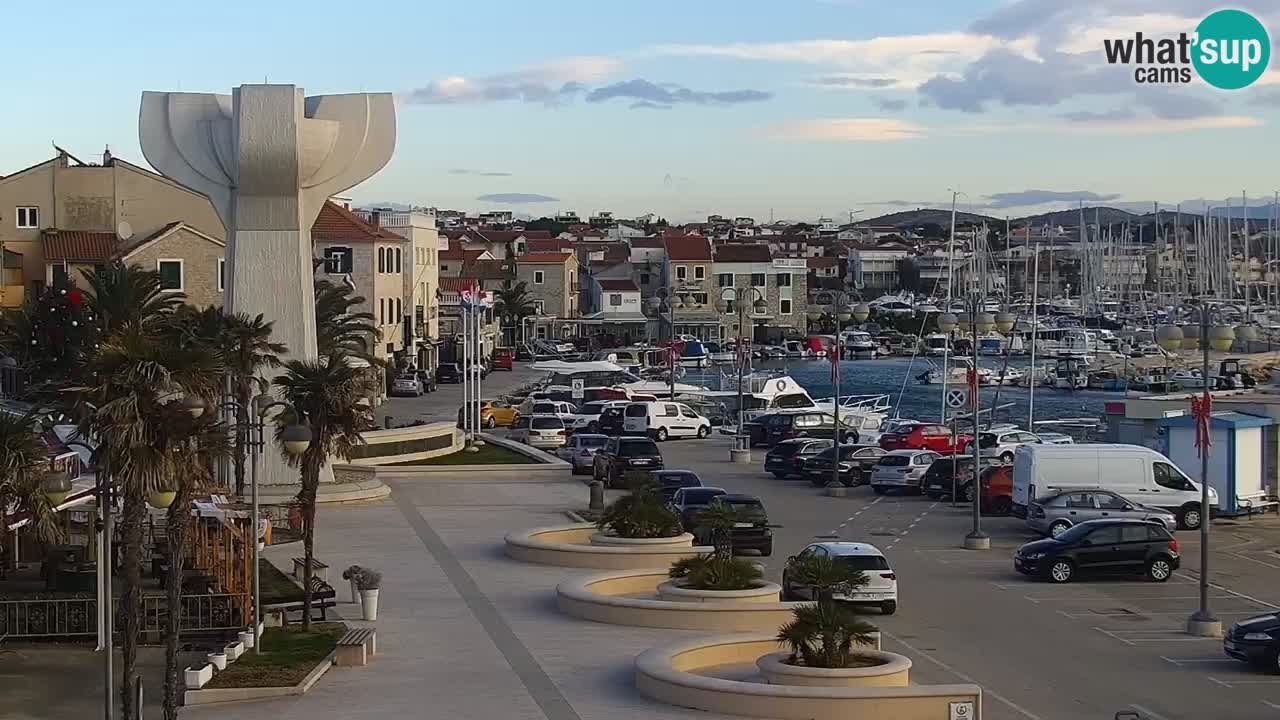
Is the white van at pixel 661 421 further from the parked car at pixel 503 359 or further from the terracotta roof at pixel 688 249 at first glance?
the terracotta roof at pixel 688 249

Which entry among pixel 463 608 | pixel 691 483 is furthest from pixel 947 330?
pixel 463 608

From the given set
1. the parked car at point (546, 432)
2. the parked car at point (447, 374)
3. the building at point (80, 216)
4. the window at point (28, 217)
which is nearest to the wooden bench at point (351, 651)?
the parked car at point (546, 432)

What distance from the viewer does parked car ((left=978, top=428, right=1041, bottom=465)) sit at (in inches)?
2057

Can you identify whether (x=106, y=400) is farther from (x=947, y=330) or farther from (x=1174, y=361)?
(x=1174, y=361)

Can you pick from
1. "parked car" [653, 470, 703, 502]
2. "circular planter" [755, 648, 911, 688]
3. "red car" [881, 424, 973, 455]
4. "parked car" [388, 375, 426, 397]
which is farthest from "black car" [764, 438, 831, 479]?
"parked car" [388, 375, 426, 397]

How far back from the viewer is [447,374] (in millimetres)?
99938

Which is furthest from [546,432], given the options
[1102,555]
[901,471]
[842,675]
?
[842,675]

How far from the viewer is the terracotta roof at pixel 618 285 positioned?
151 meters

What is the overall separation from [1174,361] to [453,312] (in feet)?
178

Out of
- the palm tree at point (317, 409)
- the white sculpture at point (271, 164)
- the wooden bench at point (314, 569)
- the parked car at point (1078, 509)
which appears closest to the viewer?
the palm tree at point (317, 409)

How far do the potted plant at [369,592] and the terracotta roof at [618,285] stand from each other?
124 meters

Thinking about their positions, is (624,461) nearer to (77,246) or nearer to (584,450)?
(584,450)

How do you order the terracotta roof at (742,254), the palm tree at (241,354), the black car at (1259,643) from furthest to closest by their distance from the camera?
the terracotta roof at (742,254), the palm tree at (241,354), the black car at (1259,643)

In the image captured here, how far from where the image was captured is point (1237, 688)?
22.7 metres
